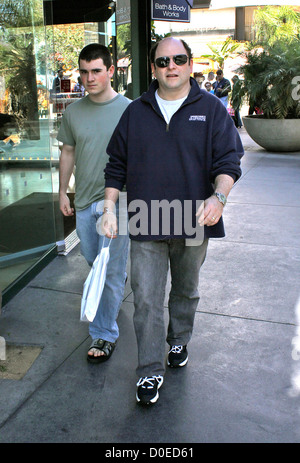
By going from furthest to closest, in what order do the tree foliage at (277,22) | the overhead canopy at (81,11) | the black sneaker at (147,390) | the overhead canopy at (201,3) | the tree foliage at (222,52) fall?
the tree foliage at (222,52) < the tree foliage at (277,22) < the overhead canopy at (201,3) < the overhead canopy at (81,11) < the black sneaker at (147,390)

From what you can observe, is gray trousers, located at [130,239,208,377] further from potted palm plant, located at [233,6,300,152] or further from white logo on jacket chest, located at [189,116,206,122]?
potted palm plant, located at [233,6,300,152]

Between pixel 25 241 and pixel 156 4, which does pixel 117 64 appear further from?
pixel 25 241

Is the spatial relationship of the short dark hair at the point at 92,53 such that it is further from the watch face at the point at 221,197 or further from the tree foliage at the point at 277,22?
the tree foliage at the point at 277,22

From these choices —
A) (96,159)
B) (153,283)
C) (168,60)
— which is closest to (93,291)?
(153,283)

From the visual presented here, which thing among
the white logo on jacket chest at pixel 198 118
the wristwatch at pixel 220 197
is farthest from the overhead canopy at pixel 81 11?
the wristwatch at pixel 220 197

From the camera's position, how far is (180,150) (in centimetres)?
271

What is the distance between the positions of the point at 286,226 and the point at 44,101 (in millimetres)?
3216

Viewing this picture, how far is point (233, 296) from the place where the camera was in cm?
433

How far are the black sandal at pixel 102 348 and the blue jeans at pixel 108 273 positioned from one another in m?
0.03

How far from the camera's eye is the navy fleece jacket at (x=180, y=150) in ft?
8.92

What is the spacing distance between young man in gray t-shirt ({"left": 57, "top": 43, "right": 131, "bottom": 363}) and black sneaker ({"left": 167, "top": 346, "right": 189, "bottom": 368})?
42 cm

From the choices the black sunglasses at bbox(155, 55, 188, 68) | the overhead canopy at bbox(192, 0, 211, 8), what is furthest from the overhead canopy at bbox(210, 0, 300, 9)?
the black sunglasses at bbox(155, 55, 188, 68)

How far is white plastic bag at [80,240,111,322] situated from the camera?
2.65m

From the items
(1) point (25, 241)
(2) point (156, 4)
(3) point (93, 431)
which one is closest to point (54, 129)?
(1) point (25, 241)
